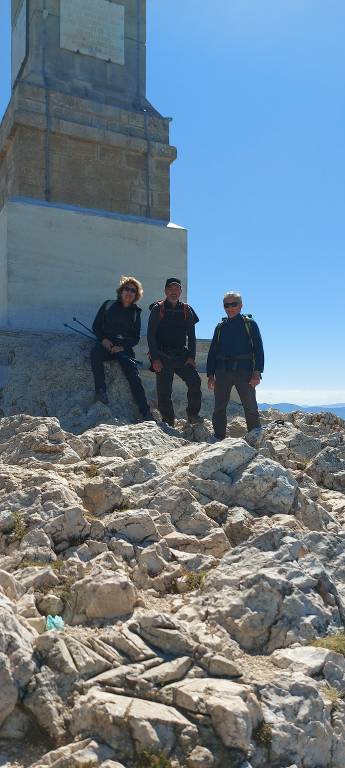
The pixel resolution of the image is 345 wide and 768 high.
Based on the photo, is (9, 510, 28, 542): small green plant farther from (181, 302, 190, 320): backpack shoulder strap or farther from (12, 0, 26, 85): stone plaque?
(12, 0, 26, 85): stone plaque

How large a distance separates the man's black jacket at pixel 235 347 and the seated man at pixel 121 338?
1410 millimetres

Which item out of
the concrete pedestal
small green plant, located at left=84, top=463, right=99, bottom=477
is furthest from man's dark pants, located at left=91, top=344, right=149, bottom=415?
small green plant, located at left=84, top=463, right=99, bottom=477

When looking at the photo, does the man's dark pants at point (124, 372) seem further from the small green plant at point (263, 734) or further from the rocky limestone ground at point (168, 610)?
the small green plant at point (263, 734)

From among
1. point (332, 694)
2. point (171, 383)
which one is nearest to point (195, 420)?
point (171, 383)

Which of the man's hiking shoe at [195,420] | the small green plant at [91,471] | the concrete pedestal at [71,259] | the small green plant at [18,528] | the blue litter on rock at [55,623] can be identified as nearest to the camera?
the blue litter on rock at [55,623]

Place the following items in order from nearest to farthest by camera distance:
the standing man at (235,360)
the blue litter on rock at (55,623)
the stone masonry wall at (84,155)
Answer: the blue litter on rock at (55,623) < the standing man at (235,360) < the stone masonry wall at (84,155)

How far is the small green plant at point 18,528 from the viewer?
5383mm

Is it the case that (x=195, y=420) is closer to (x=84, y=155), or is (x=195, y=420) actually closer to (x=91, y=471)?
(x=91, y=471)

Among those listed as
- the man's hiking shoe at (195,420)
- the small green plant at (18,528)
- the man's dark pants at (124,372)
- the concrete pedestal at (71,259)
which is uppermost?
the concrete pedestal at (71,259)

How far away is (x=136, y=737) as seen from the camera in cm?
332

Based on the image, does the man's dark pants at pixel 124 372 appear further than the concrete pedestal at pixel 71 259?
No

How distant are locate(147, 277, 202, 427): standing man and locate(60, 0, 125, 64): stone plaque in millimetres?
7165

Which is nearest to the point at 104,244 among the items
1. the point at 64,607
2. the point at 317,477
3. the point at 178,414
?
the point at 178,414

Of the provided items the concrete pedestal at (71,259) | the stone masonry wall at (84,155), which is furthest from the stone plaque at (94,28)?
the concrete pedestal at (71,259)
